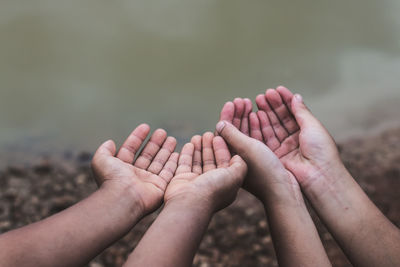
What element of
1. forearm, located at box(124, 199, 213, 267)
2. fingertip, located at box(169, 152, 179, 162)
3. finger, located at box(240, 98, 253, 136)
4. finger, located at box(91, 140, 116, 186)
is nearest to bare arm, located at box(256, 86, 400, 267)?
finger, located at box(240, 98, 253, 136)

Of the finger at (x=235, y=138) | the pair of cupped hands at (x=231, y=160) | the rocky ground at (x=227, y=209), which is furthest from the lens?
the rocky ground at (x=227, y=209)

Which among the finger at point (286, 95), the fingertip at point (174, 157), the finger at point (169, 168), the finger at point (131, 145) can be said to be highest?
the finger at point (131, 145)

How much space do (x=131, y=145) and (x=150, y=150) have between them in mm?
173

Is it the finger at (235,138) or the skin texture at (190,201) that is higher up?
the finger at (235,138)

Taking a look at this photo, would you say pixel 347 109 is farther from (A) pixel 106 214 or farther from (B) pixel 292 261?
(A) pixel 106 214

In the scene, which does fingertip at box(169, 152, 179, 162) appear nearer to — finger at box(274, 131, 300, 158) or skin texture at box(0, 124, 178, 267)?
skin texture at box(0, 124, 178, 267)

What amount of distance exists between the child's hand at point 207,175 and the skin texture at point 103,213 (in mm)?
128

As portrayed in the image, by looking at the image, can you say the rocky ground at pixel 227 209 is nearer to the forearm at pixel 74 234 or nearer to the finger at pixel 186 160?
the finger at pixel 186 160

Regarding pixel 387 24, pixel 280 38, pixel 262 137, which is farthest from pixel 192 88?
pixel 387 24

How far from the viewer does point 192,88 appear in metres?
5.50

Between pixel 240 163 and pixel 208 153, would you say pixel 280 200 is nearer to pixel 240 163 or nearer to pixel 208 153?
pixel 240 163

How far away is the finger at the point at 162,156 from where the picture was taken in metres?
2.57

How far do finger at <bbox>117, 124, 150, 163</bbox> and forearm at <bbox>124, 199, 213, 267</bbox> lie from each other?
0.64 m

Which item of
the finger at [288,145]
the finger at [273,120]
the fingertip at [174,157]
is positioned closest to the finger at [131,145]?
the fingertip at [174,157]
